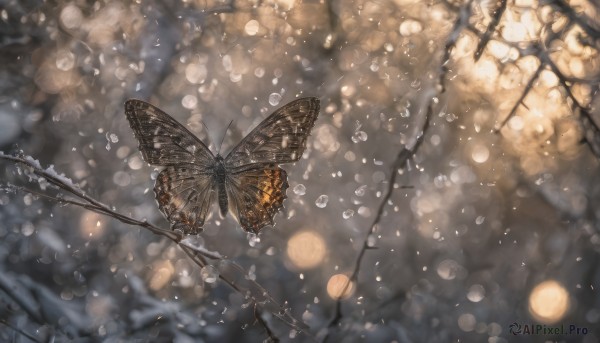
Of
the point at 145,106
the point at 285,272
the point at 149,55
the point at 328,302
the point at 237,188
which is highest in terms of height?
the point at 149,55

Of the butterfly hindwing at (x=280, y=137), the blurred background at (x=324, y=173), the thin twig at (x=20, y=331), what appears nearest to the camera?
the butterfly hindwing at (x=280, y=137)

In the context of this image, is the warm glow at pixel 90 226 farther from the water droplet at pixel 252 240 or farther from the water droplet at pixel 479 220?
the water droplet at pixel 479 220

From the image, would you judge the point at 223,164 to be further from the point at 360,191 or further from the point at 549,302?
the point at 549,302

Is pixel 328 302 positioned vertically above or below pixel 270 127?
below

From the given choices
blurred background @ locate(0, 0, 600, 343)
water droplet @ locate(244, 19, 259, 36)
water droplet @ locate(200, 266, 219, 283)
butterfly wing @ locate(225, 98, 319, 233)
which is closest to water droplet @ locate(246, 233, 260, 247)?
blurred background @ locate(0, 0, 600, 343)

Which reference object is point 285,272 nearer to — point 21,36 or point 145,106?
point 145,106

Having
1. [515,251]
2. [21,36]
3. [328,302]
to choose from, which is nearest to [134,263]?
[328,302]

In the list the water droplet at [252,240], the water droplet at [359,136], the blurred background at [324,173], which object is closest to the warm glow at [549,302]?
the blurred background at [324,173]
